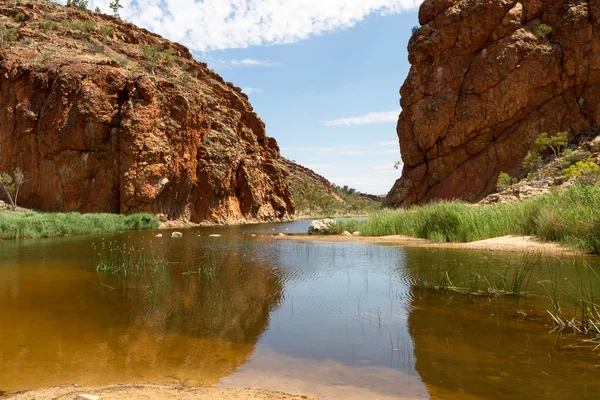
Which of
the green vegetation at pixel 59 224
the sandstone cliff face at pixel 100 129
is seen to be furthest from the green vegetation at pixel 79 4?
the green vegetation at pixel 59 224

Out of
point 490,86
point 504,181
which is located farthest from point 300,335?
point 490,86

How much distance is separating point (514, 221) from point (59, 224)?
2689 centimetres

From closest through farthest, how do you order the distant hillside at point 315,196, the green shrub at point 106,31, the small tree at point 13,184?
the small tree at point 13,184, the green shrub at point 106,31, the distant hillside at point 315,196

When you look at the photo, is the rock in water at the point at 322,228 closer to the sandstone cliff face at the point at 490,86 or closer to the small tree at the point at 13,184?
the sandstone cliff face at the point at 490,86

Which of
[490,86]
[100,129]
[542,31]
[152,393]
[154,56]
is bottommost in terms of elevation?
[152,393]

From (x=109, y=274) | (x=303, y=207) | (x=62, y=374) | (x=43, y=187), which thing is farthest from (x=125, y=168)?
(x=303, y=207)

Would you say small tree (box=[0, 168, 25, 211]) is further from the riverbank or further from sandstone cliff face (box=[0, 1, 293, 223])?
the riverbank

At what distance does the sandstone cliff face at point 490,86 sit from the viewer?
129 ft

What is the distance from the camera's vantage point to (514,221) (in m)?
17.7

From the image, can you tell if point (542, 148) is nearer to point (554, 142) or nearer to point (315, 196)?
point (554, 142)

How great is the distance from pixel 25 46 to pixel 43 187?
17.3 metres

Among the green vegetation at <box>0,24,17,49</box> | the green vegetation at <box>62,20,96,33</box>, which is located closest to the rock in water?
the green vegetation at <box>0,24,17,49</box>

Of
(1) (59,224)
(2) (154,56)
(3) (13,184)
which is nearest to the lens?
(1) (59,224)

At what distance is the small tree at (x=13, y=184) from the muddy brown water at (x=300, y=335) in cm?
3181
